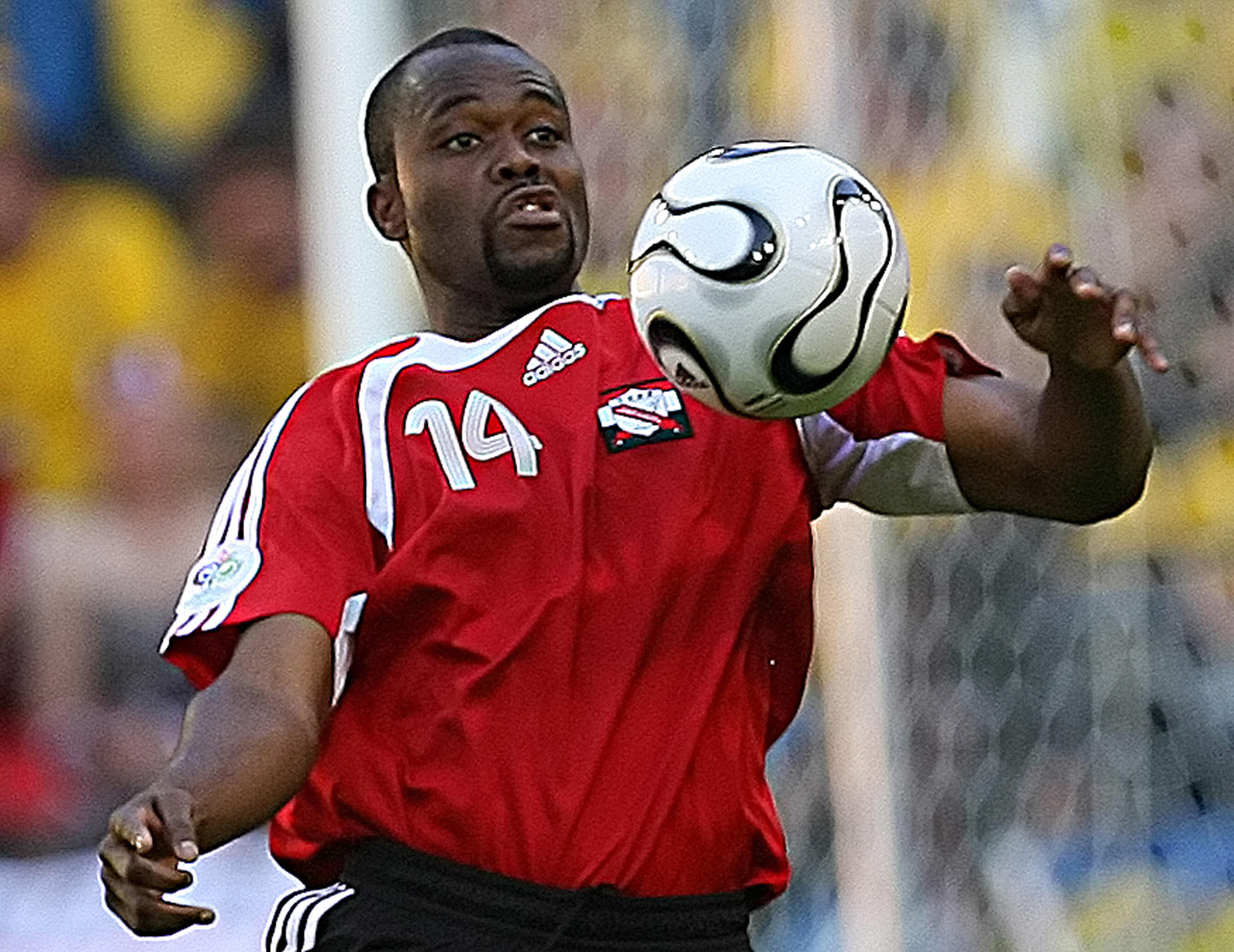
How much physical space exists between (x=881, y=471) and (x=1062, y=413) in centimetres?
31

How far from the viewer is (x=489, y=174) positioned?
3695 mm

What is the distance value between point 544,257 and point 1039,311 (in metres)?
0.75

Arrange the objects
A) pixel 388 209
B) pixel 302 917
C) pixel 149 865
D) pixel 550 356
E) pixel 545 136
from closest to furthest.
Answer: pixel 149 865, pixel 302 917, pixel 550 356, pixel 545 136, pixel 388 209

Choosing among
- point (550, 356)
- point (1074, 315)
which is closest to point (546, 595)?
point (550, 356)

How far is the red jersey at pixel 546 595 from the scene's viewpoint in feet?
11.2

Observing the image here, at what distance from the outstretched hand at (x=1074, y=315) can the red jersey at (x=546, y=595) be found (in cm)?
27

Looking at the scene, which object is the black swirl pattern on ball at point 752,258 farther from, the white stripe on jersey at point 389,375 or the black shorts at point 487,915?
the black shorts at point 487,915

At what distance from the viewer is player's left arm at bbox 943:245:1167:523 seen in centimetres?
→ 325

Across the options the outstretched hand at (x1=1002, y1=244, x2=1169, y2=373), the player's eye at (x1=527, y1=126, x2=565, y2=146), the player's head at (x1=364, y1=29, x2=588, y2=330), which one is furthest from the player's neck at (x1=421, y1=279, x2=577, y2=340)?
the outstretched hand at (x1=1002, y1=244, x2=1169, y2=373)

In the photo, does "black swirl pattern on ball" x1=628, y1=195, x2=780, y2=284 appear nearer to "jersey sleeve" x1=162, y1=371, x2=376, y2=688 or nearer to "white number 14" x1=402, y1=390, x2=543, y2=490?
"white number 14" x1=402, y1=390, x2=543, y2=490

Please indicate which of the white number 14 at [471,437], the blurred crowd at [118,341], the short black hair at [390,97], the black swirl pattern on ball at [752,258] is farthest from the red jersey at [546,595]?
the blurred crowd at [118,341]

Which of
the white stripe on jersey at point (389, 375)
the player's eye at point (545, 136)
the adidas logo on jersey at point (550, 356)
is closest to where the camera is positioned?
the white stripe on jersey at point (389, 375)

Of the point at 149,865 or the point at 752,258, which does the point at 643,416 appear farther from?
the point at 149,865

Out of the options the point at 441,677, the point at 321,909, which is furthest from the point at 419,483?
the point at 321,909
